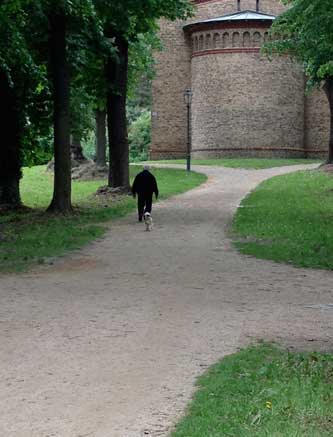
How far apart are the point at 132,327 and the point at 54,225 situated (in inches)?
451

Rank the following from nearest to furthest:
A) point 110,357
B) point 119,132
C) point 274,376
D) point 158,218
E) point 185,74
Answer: point 274,376
point 110,357
point 158,218
point 119,132
point 185,74

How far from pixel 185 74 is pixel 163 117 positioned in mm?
3332

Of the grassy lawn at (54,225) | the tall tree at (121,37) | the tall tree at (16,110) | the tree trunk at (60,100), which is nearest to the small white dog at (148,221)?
the grassy lawn at (54,225)

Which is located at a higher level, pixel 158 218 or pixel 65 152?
pixel 65 152

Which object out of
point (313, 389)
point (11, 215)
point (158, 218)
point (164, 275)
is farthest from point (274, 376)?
point (11, 215)

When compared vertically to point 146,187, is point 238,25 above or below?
above

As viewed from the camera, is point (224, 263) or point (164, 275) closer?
point (164, 275)

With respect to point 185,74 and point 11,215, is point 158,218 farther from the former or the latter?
point 185,74

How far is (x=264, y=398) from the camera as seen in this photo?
6.25 m

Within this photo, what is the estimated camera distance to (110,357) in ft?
25.4

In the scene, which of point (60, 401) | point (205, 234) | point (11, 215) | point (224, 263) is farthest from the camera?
point (11, 215)

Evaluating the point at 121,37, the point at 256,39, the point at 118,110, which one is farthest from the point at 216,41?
the point at 121,37

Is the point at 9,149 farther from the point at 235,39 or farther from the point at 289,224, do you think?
the point at 235,39

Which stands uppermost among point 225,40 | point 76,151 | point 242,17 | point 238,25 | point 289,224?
point 242,17
